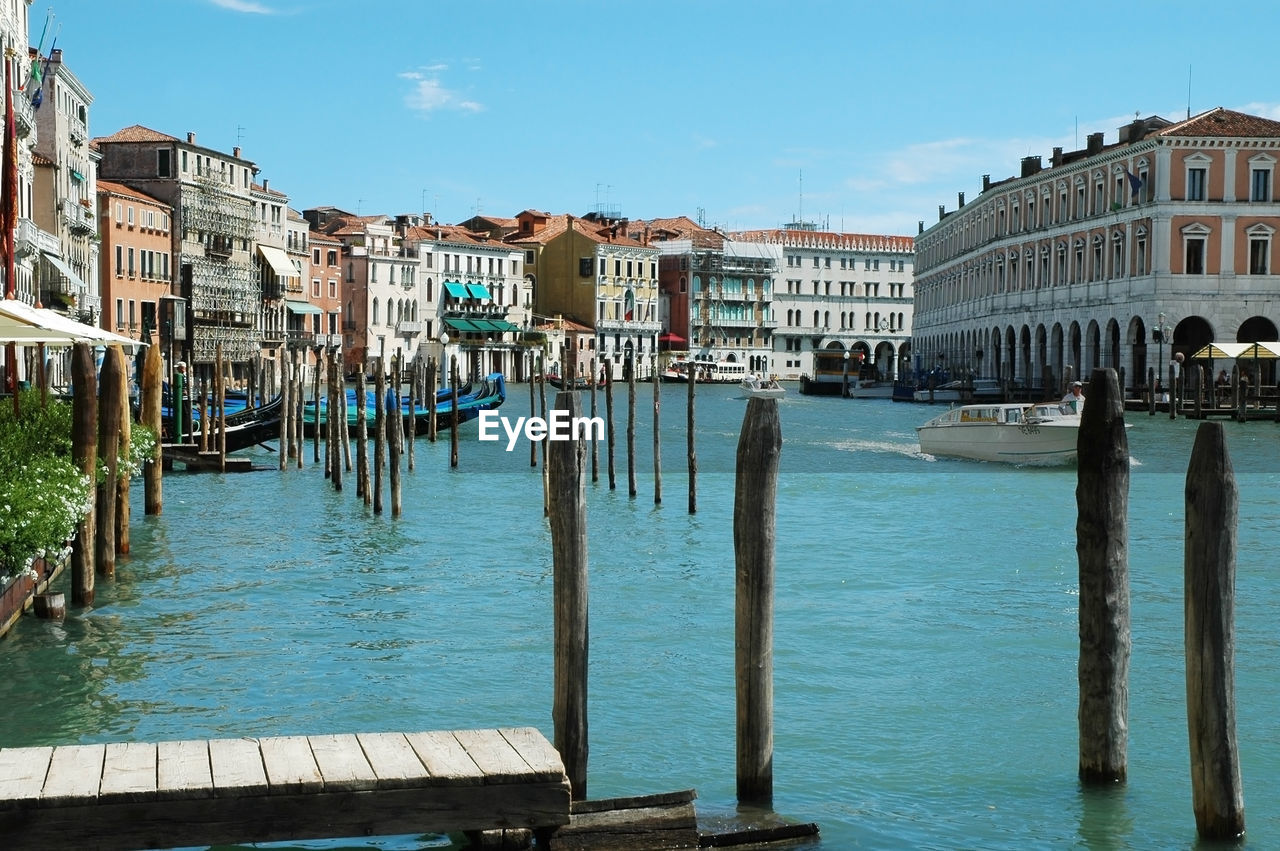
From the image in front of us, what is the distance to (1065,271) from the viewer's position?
1916 inches

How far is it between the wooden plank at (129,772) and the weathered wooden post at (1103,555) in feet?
10.2

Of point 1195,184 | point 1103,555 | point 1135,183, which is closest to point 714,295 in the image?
point 1135,183

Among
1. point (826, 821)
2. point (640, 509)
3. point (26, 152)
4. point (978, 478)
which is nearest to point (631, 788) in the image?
point (826, 821)

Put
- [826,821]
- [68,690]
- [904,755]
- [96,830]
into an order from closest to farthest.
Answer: [96,830] < [826,821] < [904,755] < [68,690]

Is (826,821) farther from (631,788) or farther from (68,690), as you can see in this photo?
(68,690)

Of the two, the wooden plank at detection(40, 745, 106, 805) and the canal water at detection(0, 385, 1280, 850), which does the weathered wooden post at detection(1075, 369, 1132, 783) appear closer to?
the canal water at detection(0, 385, 1280, 850)

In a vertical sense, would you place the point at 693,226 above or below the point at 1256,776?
above

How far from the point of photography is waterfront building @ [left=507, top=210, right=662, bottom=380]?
79312 millimetres

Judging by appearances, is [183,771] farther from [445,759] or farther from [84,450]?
[84,450]

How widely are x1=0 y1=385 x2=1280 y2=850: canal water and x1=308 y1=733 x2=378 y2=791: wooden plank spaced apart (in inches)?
38.7

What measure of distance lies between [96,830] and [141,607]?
6.53 metres

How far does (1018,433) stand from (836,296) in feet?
218

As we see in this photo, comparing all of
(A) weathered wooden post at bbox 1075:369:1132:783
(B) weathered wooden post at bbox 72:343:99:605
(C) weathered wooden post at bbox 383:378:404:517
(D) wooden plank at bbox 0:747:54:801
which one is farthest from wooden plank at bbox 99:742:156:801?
(C) weathered wooden post at bbox 383:378:404:517

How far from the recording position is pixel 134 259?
4762 cm
